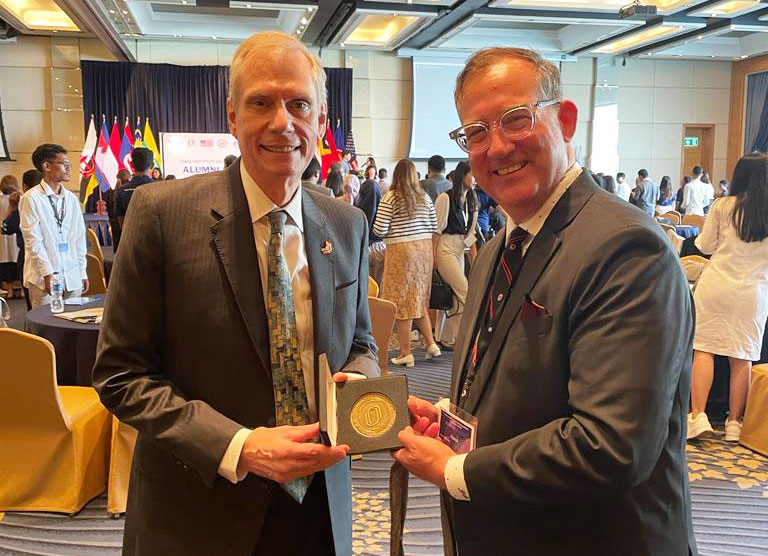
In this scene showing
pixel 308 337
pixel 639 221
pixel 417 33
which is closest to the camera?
pixel 639 221

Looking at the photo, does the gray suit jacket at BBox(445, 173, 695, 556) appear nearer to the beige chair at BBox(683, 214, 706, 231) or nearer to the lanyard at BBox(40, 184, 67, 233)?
the lanyard at BBox(40, 184, 67, 233)

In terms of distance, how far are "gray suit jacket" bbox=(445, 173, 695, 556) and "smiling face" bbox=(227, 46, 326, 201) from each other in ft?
→ 1.75

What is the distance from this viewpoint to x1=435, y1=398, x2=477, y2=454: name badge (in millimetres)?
1200

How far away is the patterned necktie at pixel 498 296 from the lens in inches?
50.6

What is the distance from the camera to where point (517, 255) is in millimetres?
1348

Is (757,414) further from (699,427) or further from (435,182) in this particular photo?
(435,182)

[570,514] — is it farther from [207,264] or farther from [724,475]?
[724,475]

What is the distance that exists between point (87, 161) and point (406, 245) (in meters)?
8.53

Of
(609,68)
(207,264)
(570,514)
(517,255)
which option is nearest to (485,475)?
(570,514)

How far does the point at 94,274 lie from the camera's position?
5.81 m

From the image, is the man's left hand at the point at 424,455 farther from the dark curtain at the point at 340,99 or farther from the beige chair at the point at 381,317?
the dark curtain at the point at 340,99

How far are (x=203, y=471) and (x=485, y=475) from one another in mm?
516

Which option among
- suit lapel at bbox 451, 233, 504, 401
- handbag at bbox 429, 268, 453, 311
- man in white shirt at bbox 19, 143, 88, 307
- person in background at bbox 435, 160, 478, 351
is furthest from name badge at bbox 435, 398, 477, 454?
man in white shirt at bbox 19, 143, 88, 307

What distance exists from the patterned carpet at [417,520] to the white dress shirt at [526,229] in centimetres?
184
